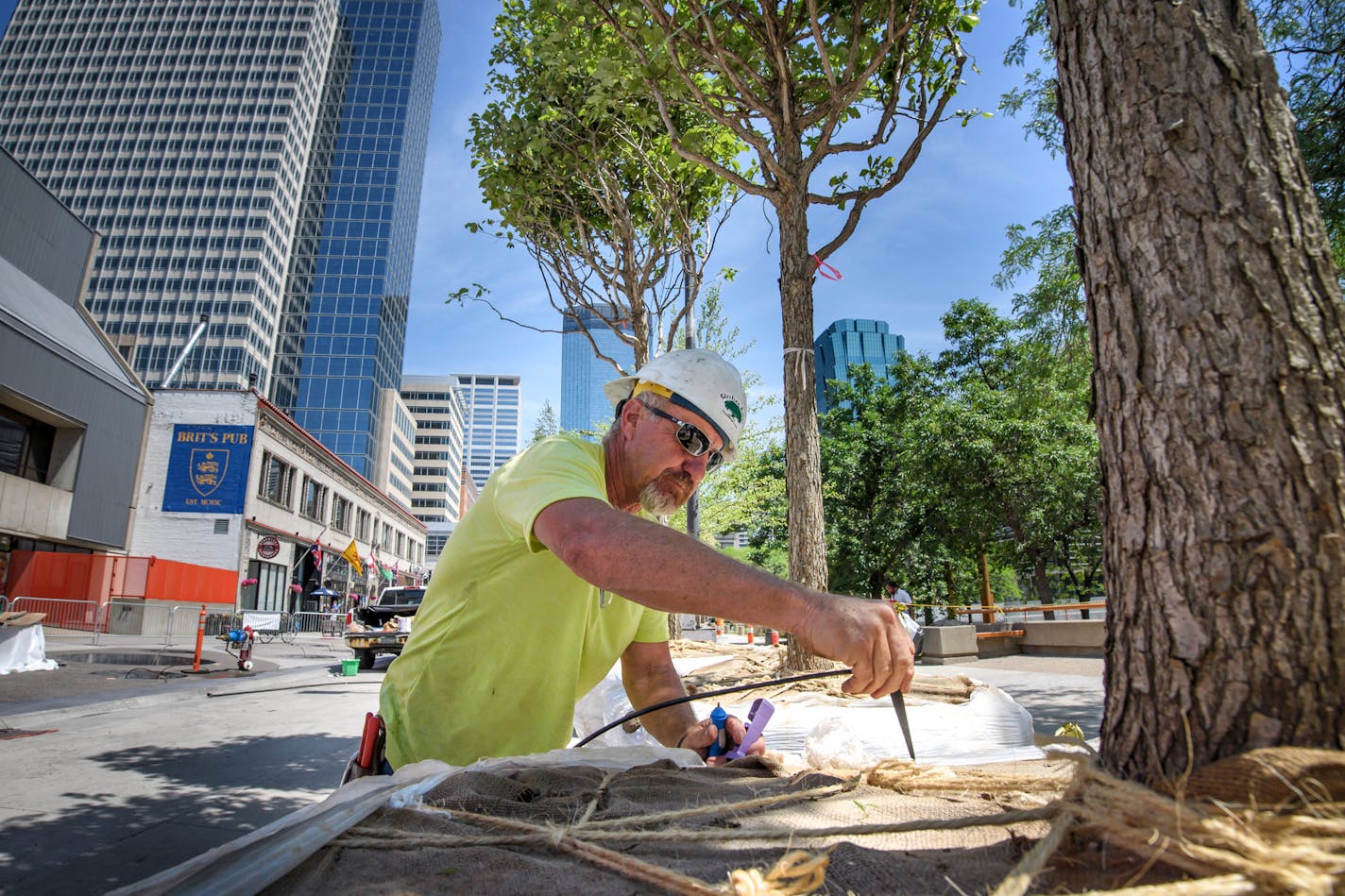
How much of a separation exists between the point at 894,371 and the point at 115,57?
380ft

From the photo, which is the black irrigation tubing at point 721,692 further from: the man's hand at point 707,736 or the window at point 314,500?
the window at point 314,500

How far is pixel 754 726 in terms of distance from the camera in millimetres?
1966

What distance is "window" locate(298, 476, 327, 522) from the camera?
3600cm

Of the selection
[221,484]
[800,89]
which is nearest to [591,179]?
[800,89]

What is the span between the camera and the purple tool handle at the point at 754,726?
6.26 ft

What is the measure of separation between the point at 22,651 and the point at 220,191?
311 feet

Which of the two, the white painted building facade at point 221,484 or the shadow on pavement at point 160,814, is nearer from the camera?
the shadow on pavement at point 160,814

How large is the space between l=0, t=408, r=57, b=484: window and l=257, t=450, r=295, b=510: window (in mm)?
9132

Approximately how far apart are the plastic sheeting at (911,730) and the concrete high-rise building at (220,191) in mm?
91606

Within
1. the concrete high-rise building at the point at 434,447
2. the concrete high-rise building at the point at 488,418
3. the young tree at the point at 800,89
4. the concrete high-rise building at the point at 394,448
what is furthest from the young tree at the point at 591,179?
the concrete high-rise building at the point at 488,418

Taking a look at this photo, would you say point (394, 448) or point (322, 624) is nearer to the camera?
point (322, 624)

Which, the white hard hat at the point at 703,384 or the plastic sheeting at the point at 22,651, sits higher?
the white hard hat at the point at 703,384

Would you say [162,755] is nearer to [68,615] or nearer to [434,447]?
[68,615]

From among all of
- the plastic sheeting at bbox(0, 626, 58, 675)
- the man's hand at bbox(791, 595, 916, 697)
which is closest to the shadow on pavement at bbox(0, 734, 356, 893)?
the man's hand at bbox(791, 595, 916, 697)
